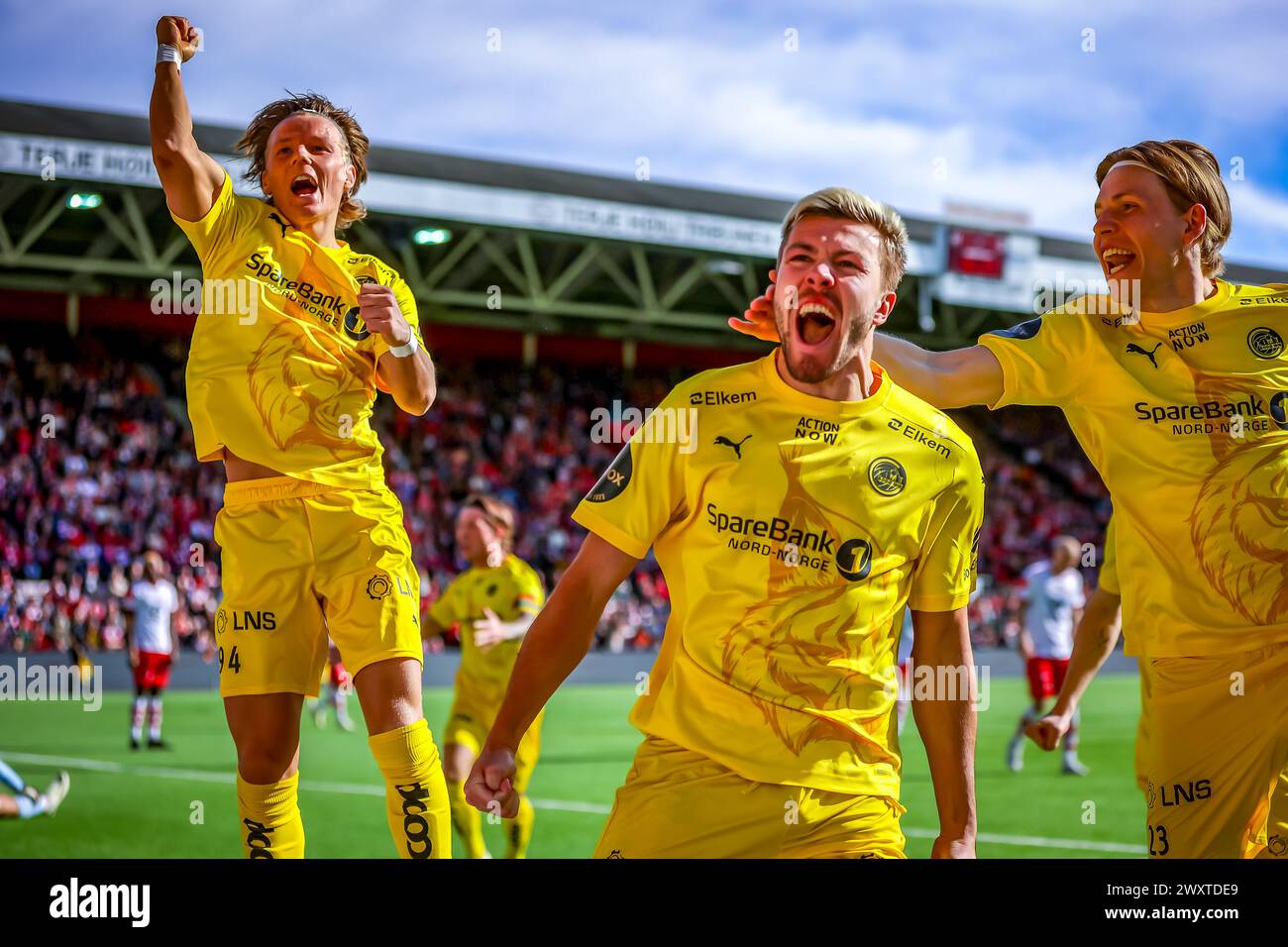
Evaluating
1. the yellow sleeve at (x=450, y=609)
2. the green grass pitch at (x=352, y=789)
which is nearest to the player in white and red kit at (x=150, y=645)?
the green grass pitch at (x=352, y=789)

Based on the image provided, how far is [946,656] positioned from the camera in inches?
121

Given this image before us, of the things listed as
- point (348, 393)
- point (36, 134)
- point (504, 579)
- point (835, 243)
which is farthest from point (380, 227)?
point (835, 243)

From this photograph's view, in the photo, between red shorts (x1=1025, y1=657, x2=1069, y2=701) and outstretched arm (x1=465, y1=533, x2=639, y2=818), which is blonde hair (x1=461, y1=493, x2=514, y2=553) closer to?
outstretched arm (x1=465, y1=533, x2=639, y2=818)

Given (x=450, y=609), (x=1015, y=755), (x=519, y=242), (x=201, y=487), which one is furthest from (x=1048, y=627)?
(x=201, y=487)

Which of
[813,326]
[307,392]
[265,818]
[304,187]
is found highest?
[304,187]

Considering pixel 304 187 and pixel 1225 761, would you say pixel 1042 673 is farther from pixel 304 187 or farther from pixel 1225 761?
pixel 304 187

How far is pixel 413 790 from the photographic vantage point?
406cm

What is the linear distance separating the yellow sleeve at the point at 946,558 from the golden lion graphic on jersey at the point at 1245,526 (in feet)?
3.81

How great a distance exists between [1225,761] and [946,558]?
1.37 metres

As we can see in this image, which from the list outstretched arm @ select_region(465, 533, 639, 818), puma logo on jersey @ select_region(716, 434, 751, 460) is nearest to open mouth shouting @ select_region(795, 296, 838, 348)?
puma logo on jersey @ select_region(716, 434, 751, 460)

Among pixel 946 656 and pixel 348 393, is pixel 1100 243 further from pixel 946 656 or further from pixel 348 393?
pixel 348 393

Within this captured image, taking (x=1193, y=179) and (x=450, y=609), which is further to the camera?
(x=450, y=609)

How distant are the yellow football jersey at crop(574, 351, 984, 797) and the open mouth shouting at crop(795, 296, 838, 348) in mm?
151
